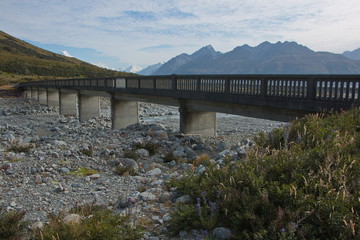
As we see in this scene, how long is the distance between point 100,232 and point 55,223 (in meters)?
0.72

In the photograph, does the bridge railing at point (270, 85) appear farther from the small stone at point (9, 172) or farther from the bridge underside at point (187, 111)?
the small stone at point (9, 172)

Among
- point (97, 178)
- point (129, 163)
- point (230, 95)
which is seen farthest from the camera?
point (230, 95)

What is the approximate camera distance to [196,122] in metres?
16.9

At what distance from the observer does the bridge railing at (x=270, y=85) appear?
8641 mm

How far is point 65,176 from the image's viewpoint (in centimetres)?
843

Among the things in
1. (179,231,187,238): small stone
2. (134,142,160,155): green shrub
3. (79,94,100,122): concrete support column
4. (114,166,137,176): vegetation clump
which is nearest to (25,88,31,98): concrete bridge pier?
(79,94,100,122): concrete support column

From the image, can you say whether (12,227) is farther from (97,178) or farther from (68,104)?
(68,104)

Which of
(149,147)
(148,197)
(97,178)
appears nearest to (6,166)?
(97,178)

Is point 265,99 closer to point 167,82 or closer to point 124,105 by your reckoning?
point 167,82

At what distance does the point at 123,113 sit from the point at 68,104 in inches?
715

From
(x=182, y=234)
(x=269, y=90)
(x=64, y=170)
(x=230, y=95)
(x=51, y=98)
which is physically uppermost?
(x=269, y=90)

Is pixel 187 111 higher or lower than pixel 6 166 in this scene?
higher

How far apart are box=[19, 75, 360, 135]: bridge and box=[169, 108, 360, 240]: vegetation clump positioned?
12.7 ft

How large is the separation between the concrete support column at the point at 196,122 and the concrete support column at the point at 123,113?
28.4 ft
